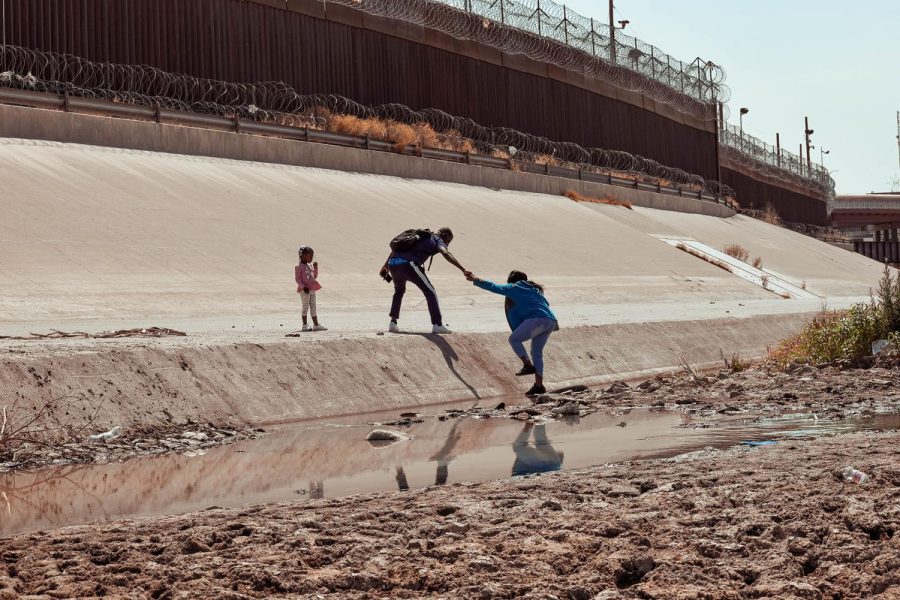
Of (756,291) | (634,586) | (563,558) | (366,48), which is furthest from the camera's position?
(366,48)

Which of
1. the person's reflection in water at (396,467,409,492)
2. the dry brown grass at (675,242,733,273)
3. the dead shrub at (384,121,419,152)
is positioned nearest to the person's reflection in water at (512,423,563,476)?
the person's reflection in water at (396,467,409,492)

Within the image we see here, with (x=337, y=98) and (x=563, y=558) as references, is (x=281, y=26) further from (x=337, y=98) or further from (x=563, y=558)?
(x=563, y=558)

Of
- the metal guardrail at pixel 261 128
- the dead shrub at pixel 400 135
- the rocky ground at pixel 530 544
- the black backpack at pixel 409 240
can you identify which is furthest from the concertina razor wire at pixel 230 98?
the rocky ground at pixel 530 544

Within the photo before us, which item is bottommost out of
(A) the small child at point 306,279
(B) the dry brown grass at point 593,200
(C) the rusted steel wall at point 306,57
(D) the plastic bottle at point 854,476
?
(D) the plastic bottle at point 854,476

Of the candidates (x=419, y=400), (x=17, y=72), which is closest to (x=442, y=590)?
(x=419, y=400)

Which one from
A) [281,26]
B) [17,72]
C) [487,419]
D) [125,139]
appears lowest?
[487,419]

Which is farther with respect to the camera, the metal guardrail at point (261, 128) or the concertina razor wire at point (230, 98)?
the concertina razor wire at point (230, 98)

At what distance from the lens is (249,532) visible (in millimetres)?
6203

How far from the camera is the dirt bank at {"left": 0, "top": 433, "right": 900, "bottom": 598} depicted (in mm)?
5227

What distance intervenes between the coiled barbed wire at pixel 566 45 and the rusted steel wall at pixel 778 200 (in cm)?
638

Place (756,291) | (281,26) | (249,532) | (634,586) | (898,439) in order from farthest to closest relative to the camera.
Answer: (281,26) → (756,291) → (898,439) → (249,532) → (634,586)

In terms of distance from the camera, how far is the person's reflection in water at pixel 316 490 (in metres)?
7.80

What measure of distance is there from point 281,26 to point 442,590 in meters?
34.9

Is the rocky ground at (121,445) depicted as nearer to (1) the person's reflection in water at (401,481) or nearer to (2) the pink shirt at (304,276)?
(1) the person's reflection in water at (401,481)
